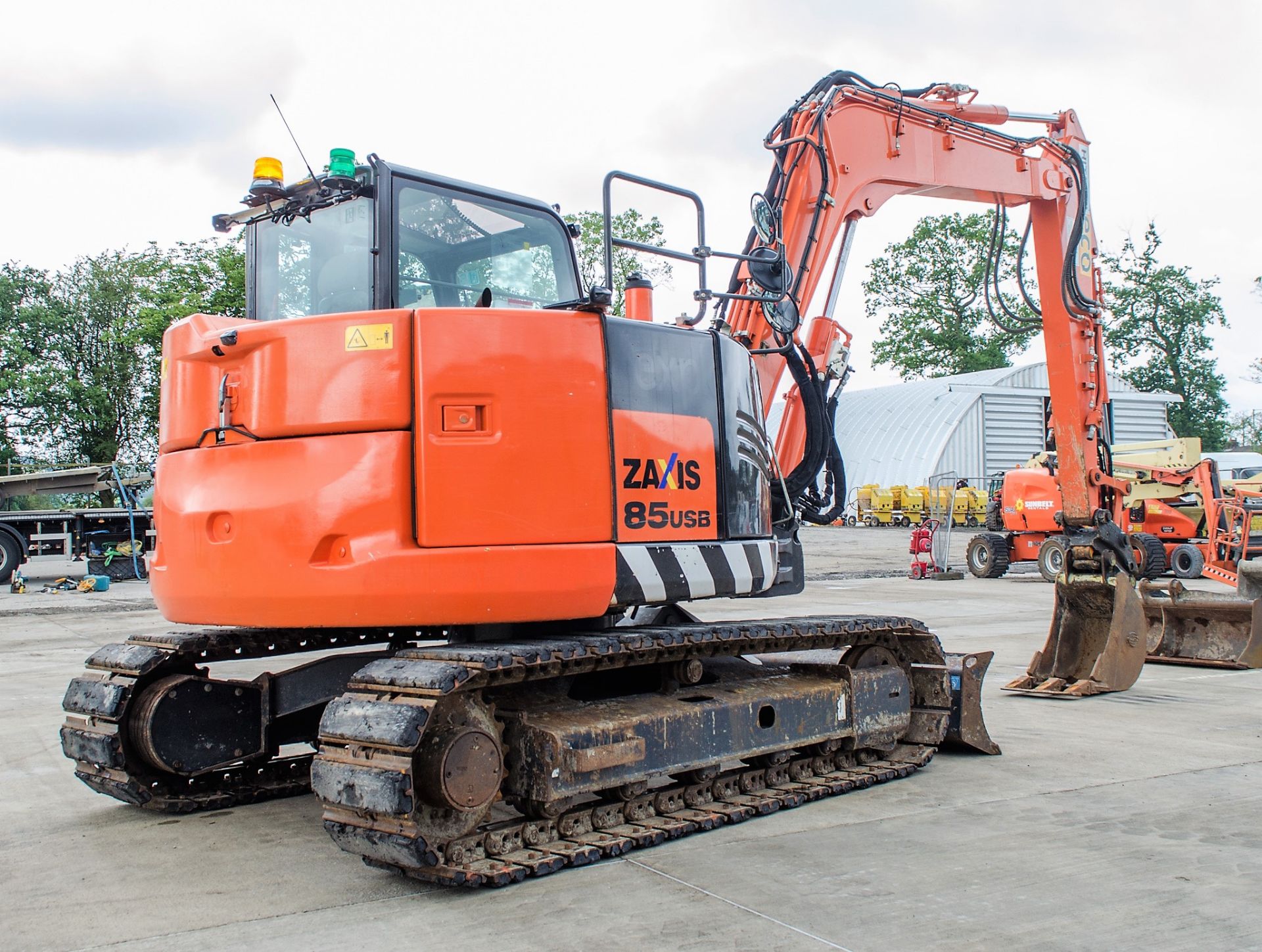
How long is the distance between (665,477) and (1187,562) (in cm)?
1804

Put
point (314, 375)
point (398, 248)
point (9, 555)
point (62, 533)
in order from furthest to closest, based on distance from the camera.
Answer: point (62, 533), point (9, 555), point (398, 248), point (314, 375)

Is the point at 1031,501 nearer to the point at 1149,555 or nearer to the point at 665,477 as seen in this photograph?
the point at 1149,555

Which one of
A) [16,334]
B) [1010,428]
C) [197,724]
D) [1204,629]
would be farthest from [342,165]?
[1010,428]

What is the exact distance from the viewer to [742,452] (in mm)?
5652

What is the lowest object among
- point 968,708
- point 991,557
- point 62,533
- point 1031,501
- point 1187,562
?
point 968,708

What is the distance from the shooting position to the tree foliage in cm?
4109

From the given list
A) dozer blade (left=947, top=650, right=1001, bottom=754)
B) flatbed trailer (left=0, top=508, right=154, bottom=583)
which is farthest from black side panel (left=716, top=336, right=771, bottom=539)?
flatbed trailer (left=0, top=508, right=154, bottom=583)

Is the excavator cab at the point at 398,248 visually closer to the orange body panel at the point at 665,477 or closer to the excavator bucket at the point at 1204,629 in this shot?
the orange body panel at the point at 665,477

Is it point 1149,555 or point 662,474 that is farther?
point 1149,555

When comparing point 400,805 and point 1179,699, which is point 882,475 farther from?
point 400,805

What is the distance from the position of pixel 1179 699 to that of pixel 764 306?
461 centimetres

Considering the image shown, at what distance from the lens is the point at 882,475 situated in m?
50.0

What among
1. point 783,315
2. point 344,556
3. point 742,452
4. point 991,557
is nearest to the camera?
point 344,556

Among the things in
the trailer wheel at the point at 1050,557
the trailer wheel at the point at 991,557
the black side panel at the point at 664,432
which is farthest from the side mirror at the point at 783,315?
the trailer wheel at the point at 991,557
